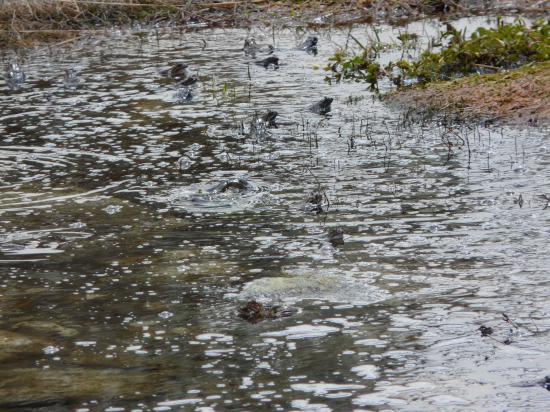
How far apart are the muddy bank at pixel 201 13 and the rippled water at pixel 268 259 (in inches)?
219

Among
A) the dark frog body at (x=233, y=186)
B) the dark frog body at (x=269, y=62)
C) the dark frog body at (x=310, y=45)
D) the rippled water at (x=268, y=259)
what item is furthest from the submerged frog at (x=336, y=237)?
the dark frog body at (x=310, y=45)

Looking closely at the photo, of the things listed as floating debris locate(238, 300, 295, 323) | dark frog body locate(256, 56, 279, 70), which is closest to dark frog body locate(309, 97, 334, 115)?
dark frog body locate(256, 56, 279, 70)

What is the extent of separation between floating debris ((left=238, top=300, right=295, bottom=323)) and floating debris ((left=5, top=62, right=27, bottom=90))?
7.35 meters

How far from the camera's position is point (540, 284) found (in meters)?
5.39

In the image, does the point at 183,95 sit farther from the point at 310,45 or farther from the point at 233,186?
the point at 233,186

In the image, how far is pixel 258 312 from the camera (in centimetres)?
519

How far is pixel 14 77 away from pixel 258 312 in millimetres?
7812

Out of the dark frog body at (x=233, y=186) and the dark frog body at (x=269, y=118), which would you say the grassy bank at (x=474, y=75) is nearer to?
the dark frog body at (x=269, y=118)

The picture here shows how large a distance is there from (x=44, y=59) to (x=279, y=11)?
471 cm

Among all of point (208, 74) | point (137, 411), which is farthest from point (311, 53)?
point (137, 411)

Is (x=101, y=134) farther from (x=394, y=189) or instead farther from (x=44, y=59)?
(x=44, y=59)

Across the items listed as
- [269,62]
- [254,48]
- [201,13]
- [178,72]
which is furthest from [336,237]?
[201,13]

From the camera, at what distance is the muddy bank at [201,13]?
15.6 meters

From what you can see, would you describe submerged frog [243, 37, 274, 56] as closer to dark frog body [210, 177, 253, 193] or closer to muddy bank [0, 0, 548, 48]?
muddy bank [0, 0, 548, 48]
